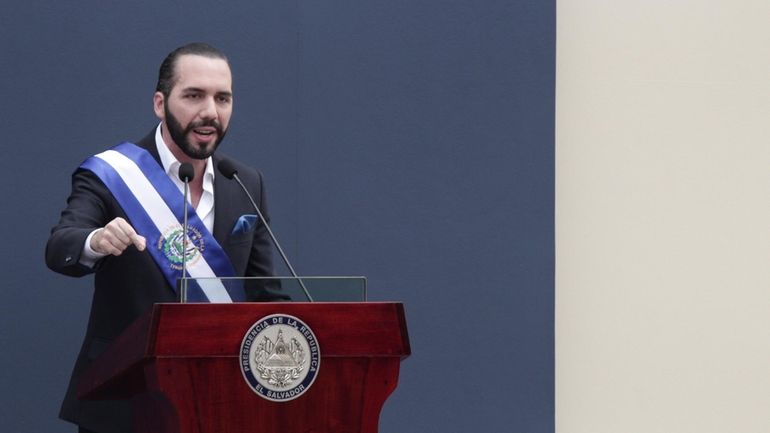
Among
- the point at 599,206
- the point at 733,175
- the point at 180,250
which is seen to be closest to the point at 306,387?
the point at 180,250

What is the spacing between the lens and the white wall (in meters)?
4.03

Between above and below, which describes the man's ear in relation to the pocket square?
above

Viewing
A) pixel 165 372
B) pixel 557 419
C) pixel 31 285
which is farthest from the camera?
pixel 557 419

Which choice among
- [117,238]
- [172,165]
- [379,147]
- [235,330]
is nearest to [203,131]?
[172,165]

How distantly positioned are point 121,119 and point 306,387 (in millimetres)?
1660

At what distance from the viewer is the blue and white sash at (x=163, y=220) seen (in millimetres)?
2615

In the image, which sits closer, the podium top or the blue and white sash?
the podium top

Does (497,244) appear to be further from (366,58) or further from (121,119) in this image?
(121,119)

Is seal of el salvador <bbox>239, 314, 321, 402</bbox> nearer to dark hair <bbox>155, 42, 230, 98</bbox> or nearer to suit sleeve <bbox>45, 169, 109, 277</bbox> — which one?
suit sleeve <bbox>45, 169, 109, 277</bbox>

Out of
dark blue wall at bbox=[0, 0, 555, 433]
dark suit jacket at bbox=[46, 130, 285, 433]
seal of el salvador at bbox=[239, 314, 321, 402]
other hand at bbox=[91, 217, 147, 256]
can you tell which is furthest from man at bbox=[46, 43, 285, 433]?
dark blue wall at bbox=[0, 0, 555, 433]

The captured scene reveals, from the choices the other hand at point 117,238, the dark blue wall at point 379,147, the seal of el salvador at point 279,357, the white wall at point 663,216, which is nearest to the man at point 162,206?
the other hand at point 117,238

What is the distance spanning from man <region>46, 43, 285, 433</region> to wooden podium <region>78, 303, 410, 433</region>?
0.41 m

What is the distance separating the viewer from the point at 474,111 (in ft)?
12.7

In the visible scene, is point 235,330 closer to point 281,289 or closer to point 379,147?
point 281,289
